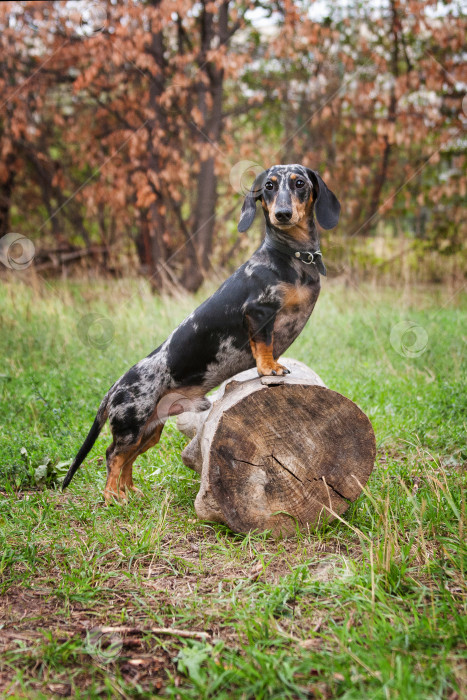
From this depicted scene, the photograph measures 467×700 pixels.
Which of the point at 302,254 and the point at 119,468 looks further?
the point at 119,468

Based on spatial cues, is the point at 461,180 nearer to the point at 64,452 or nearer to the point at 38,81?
the point at 38,81

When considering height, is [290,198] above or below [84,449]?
above

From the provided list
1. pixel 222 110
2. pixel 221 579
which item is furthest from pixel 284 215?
pixel 222 110

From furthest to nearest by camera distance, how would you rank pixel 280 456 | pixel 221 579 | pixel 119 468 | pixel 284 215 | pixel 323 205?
pixel 119 468, pixel 323 205, pixel 280 456, pixel 284 215, pixel 221 579

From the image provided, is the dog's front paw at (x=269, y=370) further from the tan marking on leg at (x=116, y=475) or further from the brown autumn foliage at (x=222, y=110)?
the brown autumn foliage at (x=222, y=110)

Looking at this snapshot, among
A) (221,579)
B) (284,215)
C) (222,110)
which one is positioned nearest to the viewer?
(221,579)

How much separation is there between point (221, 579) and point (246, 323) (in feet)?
4.07

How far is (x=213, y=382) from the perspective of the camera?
3.38m

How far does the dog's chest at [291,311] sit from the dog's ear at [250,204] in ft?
1.30

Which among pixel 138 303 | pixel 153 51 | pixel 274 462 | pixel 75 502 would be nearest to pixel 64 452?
pixel 75 502

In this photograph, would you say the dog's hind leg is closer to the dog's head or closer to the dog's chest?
the dog's chest

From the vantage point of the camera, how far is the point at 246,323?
3135 millimetres

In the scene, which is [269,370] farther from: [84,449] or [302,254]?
[84,449]

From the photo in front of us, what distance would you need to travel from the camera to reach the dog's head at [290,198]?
2.87m
